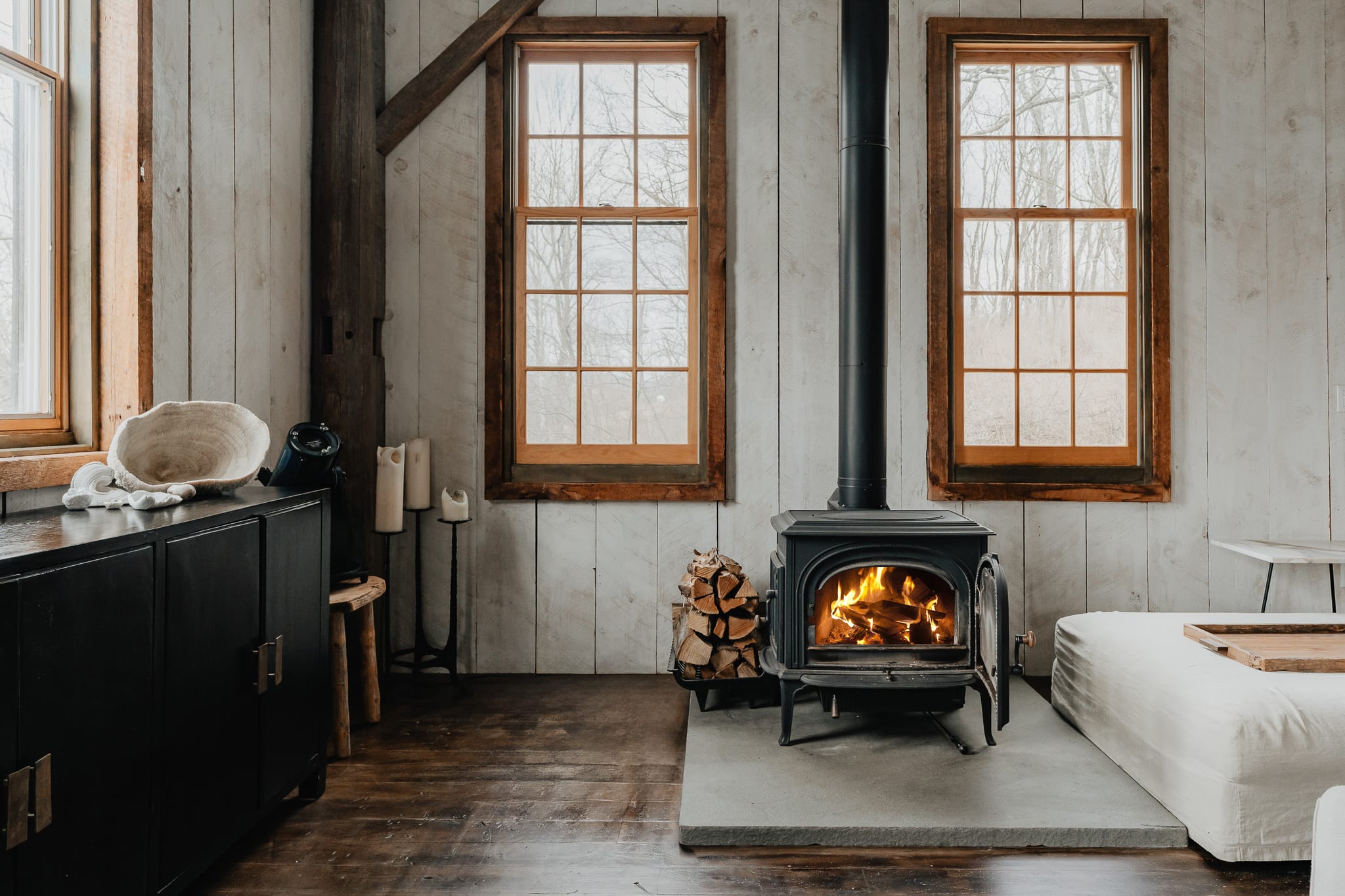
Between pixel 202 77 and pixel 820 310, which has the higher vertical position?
pixel 202 77

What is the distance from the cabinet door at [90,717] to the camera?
1.26 metres

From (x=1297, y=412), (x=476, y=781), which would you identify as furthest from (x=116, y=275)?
(x=1297, y=412)

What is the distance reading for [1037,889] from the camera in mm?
1853

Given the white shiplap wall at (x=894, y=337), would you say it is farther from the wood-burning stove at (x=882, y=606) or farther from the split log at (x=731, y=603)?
the wood-burning stove at (x=882, y=606)

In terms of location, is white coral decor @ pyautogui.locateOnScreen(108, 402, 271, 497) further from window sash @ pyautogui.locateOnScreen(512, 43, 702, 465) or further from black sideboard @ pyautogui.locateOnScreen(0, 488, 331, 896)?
window sash @ pyautogui.locateOnScreen(512, 43, 702, 465)

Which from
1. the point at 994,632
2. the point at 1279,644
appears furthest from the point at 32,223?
the point at 1279,644

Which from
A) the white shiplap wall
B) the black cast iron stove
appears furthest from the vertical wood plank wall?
the black cast iron stove

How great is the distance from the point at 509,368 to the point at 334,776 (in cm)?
172

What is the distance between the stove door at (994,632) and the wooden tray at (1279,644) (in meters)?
0.64

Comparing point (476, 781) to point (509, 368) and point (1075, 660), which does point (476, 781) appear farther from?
point (1075, 660)

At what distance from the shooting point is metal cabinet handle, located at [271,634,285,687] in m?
2.03

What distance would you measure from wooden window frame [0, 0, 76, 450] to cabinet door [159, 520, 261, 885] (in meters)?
0.68

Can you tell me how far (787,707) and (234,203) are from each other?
247cm

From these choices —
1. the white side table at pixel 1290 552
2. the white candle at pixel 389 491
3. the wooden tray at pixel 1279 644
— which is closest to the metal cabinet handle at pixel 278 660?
the white candle at pixel 389 491
